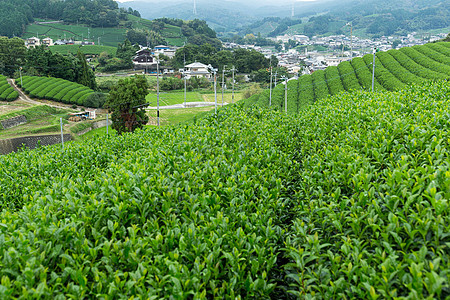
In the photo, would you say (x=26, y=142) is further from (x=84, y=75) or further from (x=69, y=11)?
(x=69, y=11)

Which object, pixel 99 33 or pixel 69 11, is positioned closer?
pixel 99 33

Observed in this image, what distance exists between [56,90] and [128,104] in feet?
61.8

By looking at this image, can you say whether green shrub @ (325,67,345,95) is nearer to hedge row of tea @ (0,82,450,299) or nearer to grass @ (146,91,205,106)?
grass @ (146,91,205,106)

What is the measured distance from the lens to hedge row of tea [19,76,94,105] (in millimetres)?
37938

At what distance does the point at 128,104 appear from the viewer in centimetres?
2450

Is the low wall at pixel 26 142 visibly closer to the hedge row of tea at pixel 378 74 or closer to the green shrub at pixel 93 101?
the green shrub at pixel 93 101

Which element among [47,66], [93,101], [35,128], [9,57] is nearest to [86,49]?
[9,57]

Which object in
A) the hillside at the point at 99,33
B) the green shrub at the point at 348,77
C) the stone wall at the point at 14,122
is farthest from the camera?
the hillside at the point at 99,33

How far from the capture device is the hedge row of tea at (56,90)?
124 feet

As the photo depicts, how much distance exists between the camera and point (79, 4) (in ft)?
352

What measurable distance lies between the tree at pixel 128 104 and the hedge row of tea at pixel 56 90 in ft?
49.0

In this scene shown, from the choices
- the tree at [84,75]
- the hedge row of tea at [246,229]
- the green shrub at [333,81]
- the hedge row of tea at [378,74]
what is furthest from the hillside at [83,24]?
the hedge row of tea at [246,229]

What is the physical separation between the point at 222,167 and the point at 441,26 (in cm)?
18882

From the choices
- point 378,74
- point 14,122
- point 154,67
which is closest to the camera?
point 378,74
